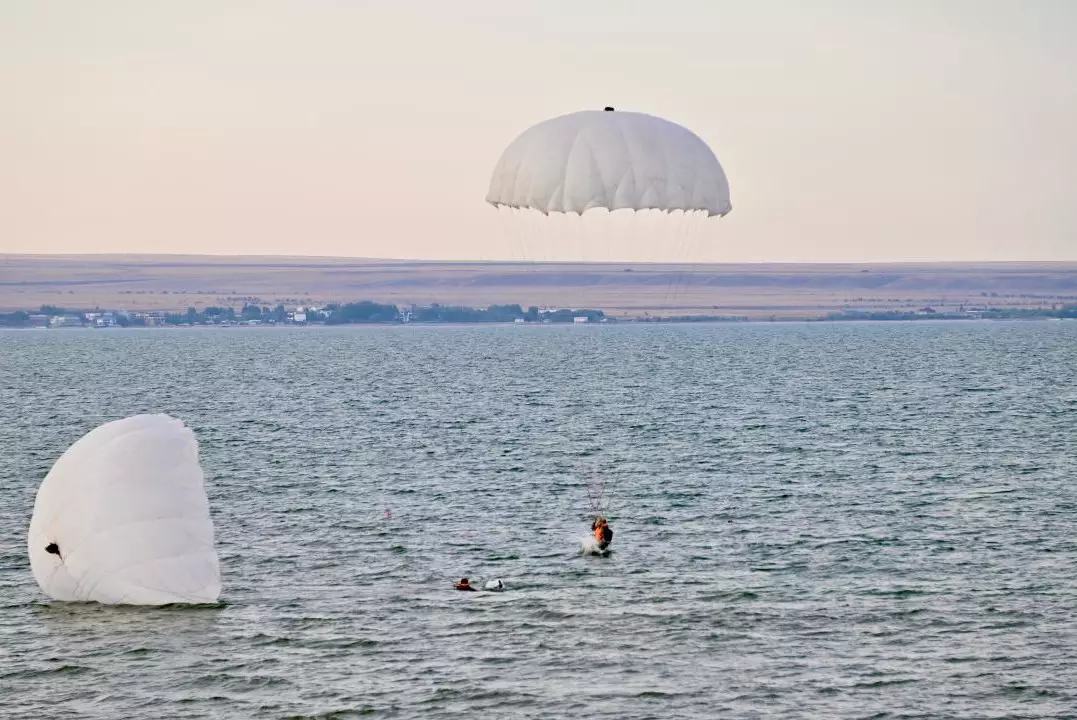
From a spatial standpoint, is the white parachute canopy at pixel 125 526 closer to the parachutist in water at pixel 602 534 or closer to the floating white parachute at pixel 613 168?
the parachutist in water at pixel 602 534

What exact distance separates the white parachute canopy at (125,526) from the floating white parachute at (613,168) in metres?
19.2

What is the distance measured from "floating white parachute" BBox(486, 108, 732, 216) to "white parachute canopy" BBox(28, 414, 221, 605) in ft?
63.0

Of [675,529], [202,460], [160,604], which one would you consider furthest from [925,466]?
[160,604]

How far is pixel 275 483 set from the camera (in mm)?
83312

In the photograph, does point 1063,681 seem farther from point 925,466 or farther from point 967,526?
point 925,466

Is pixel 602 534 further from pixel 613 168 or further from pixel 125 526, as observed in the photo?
pixel 125 526

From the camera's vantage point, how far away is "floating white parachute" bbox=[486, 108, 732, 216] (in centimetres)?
5922

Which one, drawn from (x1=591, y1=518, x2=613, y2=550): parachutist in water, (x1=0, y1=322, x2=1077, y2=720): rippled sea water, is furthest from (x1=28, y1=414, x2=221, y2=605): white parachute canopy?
(x1=591, y1=518, x2=613, y2=550): parachutist in water

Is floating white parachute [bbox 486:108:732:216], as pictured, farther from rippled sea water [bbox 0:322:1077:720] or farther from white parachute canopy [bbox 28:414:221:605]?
white parachute canopy [bbox 28:414:221:605]

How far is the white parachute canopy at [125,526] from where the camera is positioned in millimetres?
48156

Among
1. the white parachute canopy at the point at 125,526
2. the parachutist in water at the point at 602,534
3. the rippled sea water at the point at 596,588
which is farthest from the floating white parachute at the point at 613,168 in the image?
the white parachute canopy at the point at 125,526

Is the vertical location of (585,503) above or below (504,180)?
below

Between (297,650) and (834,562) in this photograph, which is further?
(834,562)

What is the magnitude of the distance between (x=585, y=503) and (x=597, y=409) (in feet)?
223
